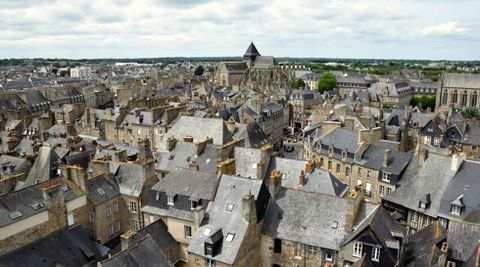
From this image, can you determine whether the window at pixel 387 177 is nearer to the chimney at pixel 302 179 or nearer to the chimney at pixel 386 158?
the chimney at pixel 386 158

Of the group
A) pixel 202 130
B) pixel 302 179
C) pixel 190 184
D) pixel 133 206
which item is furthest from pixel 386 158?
pixel 133 206

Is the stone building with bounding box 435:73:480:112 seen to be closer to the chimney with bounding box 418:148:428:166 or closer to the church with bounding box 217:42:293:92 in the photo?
the church with bounding box 217:42:293:92

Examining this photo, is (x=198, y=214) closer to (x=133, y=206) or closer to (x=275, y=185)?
(x=275, y=185)

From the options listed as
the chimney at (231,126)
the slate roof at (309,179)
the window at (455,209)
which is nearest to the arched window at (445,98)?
the chimney at (231,126)

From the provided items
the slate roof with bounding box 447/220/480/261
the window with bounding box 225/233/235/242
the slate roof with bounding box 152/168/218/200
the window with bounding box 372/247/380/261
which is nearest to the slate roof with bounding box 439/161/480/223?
the slate roof with bounding box 447/220/480/261

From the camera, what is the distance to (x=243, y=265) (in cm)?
2352

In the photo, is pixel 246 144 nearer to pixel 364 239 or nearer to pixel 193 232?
pixel 193 232

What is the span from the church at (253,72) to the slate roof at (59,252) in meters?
104

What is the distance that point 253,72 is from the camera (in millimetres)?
143000

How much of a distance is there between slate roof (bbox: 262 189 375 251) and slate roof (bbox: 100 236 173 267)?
7308 millimetres

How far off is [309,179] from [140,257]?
52.3 feet

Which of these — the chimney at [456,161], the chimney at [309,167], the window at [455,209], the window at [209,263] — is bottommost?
the window at [209,263]

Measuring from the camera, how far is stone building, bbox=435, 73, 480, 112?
104m

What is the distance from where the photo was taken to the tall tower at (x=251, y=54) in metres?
153
